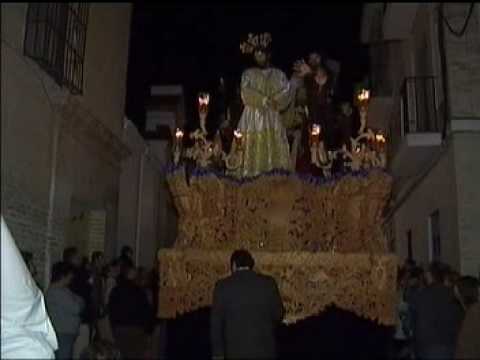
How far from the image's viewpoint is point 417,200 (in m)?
9.09

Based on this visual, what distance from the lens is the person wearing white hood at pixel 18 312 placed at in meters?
1.39

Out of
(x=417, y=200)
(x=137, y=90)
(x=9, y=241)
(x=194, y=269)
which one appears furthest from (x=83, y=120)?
(x=9, y=241)

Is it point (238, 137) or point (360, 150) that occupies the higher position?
point (238, 137)

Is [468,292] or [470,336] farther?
[468,292]

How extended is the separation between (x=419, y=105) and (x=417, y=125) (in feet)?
0.98

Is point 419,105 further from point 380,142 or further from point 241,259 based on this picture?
point 241,259

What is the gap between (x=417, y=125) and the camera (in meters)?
7.92

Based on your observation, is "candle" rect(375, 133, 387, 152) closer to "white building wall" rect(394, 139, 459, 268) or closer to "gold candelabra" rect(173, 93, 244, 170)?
"gold candelabra" rect(173, 93, 244, 170)

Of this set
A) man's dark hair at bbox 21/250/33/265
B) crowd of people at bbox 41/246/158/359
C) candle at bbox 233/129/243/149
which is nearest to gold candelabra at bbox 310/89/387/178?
candle at bbox 233/129/243/149

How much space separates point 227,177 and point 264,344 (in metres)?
1.90

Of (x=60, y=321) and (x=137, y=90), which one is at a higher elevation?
(x=137, y=90)

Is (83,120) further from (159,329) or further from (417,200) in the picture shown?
(417,200)

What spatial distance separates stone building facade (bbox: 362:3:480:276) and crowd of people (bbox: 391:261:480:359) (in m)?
1.78

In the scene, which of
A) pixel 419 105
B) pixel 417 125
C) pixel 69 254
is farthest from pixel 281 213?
pixel 419 105
